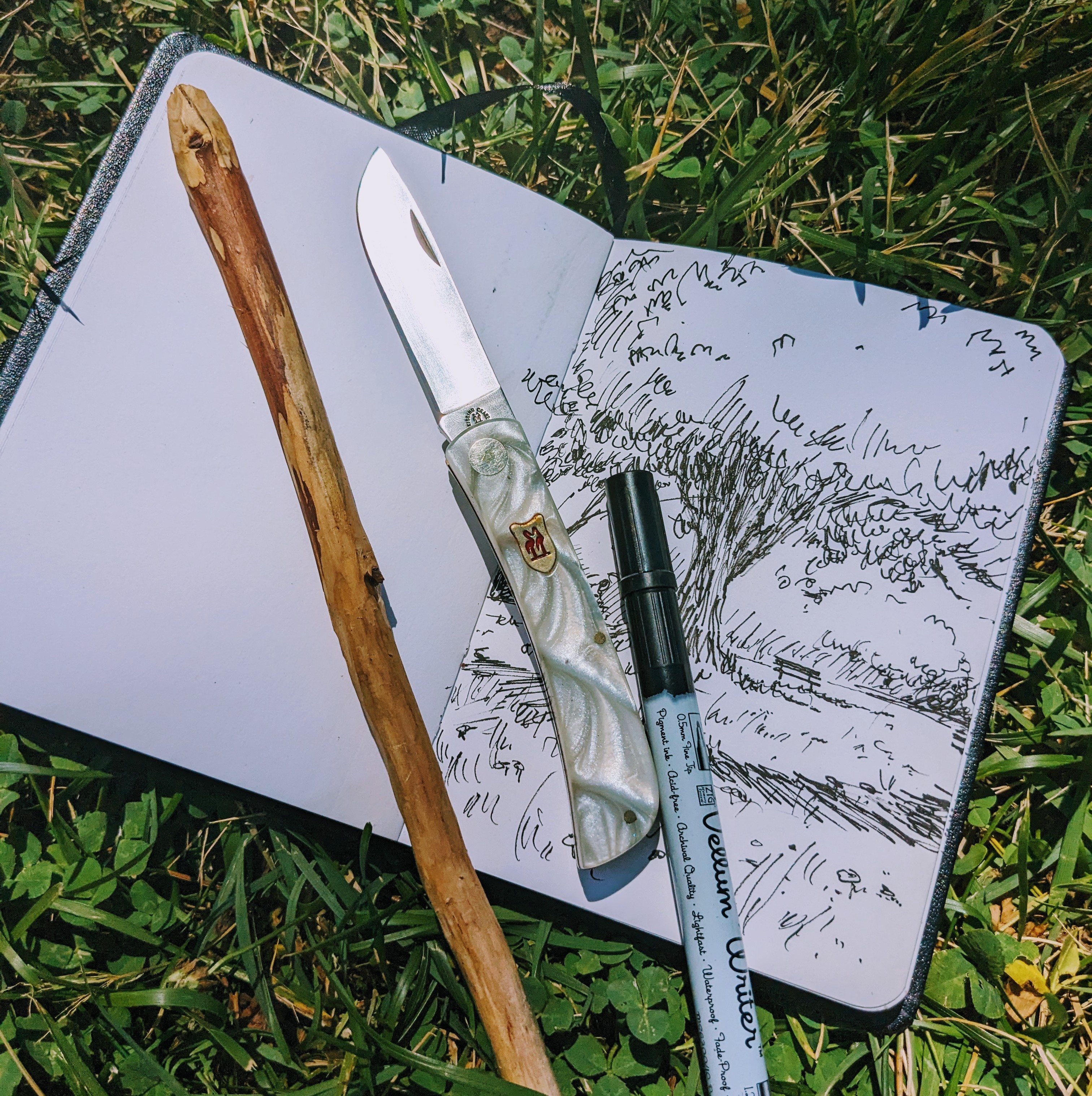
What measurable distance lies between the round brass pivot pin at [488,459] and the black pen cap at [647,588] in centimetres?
14

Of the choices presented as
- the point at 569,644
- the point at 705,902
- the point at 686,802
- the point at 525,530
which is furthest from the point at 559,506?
the point at 705,902

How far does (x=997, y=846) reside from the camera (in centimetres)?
101

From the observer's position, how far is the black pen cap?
0.87 meters

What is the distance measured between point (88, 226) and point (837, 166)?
1.03 m

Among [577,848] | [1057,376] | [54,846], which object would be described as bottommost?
[54,846]

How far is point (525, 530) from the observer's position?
3.00ft

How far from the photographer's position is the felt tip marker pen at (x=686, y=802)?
83 centimetres

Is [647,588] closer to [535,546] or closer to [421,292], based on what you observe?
[535,546]

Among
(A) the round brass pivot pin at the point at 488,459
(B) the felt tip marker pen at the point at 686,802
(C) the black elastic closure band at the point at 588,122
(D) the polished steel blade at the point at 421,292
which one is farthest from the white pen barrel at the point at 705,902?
(C) the black elastic closure band at the point at 588,122

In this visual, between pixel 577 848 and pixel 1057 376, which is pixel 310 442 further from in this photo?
pixel 1057 376

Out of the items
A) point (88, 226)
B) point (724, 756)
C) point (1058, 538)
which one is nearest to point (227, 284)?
point (88, 226)

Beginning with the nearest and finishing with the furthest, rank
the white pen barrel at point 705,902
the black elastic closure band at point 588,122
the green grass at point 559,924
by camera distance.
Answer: the white pen barrel at point 705,902 → the green grass at point 559,924 → the black elastic closure band at point 588,122

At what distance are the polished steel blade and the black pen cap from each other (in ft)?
0.72

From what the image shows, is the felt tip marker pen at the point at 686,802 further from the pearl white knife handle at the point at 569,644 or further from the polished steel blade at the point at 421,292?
the polished steel blade at the point at 421,292
